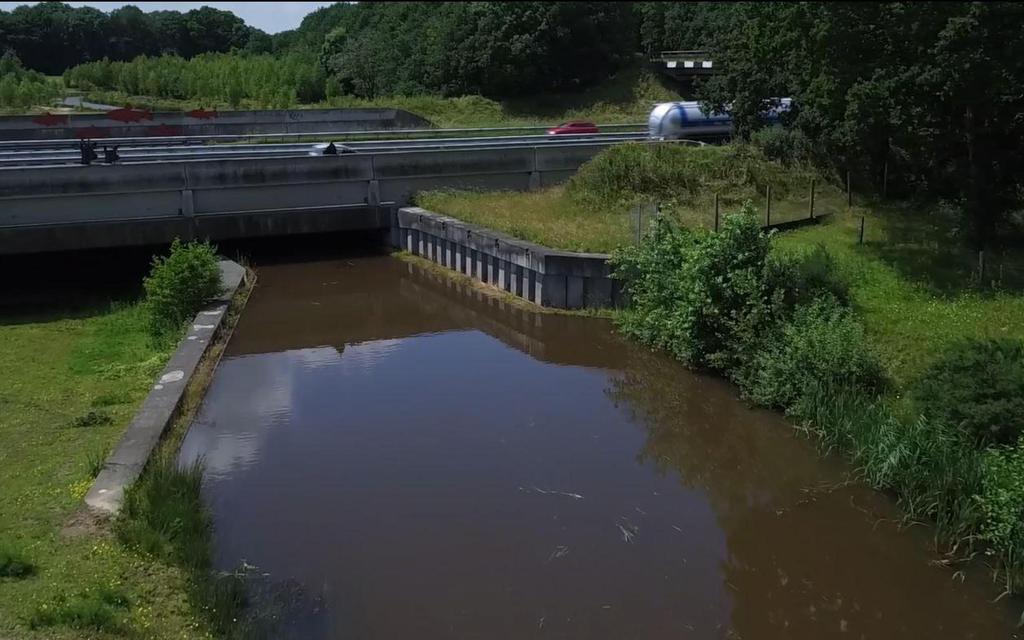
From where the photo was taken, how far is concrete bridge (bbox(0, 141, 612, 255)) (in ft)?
64.1

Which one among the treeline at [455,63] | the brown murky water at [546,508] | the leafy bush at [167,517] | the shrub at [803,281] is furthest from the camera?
the treeline at [455,63]

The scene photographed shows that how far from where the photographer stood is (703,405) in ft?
42.8

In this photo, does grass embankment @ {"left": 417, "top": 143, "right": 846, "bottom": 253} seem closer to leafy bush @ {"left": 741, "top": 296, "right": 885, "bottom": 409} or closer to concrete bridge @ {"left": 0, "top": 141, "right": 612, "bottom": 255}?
concrete bridge @ {"left": 0, "top": 141, "right": 612, "bottom": 255}

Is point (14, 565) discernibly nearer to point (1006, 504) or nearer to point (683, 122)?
point (1006, 504)

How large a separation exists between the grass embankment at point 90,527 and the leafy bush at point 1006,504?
706 centimetres

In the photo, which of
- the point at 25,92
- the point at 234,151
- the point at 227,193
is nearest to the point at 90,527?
the point at 227,193

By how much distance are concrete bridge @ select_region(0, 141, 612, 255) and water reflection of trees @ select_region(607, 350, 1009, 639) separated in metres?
11.9

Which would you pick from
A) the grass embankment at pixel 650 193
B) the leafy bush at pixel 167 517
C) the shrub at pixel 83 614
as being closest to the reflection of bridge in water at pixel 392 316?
the grass embankment at pixel 650 193

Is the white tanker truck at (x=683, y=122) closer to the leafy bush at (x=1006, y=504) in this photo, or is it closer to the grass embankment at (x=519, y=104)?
the grass embankment at (x=519, y=104)

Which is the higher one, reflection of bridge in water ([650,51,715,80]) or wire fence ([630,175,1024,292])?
reflection of bridge in water ([650,51,715,80])

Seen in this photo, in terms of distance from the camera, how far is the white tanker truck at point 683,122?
31.0 m

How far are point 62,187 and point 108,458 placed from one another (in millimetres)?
12411

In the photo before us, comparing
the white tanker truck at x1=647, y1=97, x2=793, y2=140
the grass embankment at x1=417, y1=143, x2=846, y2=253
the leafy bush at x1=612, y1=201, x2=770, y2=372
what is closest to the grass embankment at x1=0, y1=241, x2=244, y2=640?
the leafy bush at x1=612, y1=201, x2=770, y2=372

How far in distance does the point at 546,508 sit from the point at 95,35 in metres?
82.1
